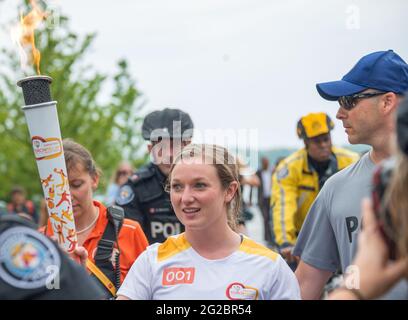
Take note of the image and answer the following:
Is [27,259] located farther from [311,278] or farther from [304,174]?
[304,174]

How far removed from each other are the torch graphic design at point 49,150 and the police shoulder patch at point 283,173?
3659 millimetres

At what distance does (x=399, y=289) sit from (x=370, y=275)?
1.12 feet

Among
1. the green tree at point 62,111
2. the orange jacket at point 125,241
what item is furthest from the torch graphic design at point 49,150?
the green tree at point 62,111

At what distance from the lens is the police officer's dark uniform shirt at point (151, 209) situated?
639 centimetres

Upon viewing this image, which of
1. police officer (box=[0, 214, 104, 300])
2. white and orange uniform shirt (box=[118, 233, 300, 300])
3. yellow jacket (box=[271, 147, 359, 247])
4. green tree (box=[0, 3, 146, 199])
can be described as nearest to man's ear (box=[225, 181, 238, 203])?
white and orange uniform shirt (box=[118, 233, 300, 300])

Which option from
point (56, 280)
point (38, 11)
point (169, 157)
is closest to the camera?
point (56, 280)

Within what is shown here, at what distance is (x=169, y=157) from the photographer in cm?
649

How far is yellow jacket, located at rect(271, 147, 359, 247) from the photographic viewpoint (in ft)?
24.2

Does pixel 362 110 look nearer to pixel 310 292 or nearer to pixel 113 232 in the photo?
pixel 310 292

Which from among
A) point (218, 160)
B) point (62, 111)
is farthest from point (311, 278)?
point (62, 111)

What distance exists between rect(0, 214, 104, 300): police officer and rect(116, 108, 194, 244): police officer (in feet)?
12.1

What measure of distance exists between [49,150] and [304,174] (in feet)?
13.1

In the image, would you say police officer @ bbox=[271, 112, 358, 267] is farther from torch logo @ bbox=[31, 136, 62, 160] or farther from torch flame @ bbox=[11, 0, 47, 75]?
torch logo @ bbox=[31, 136, 62, 160]

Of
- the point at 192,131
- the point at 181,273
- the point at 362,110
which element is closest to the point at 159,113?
the point at 192,131
